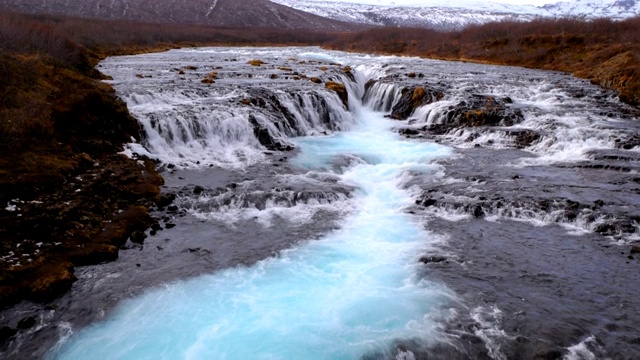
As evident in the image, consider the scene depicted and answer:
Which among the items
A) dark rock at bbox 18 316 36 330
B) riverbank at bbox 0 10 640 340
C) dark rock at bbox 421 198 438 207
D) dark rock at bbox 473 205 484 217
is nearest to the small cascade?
riverbank at bbox 0 10 640 340

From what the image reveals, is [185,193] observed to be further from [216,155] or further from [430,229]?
[430,229]

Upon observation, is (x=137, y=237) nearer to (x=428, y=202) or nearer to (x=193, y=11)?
(x=428, y=202)

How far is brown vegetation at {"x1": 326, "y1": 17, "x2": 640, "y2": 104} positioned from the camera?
3397 centimetres

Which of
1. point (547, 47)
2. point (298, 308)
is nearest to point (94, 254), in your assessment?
point (298, 308)

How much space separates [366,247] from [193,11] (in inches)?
6322

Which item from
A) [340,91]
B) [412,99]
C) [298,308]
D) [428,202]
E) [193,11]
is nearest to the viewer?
[298,308]

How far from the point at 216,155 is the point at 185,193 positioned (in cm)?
486

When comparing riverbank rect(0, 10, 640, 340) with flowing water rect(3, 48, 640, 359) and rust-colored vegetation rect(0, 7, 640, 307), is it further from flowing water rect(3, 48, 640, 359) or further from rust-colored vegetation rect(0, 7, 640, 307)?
flowing water rect(3, 48, 640, 359)

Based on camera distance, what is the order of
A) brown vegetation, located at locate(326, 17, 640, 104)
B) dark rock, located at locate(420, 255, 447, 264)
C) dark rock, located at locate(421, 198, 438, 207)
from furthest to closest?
brown vegetation, located at locate(326, 17, 640, 104) < dark rock, located at locate(421, 198, 438, 207) < dark rock, located at locate(420, 255, 447, 264)

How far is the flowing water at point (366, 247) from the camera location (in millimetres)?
8570

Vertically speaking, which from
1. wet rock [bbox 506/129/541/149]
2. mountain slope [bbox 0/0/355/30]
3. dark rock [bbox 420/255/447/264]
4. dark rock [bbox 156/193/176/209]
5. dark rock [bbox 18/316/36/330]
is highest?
mountain slope [bbox 0/0/355/30]

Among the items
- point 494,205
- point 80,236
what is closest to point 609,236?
point 494,205

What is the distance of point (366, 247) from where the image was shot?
12.2 metres

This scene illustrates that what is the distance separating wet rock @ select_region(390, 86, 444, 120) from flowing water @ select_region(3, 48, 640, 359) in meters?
4.84
